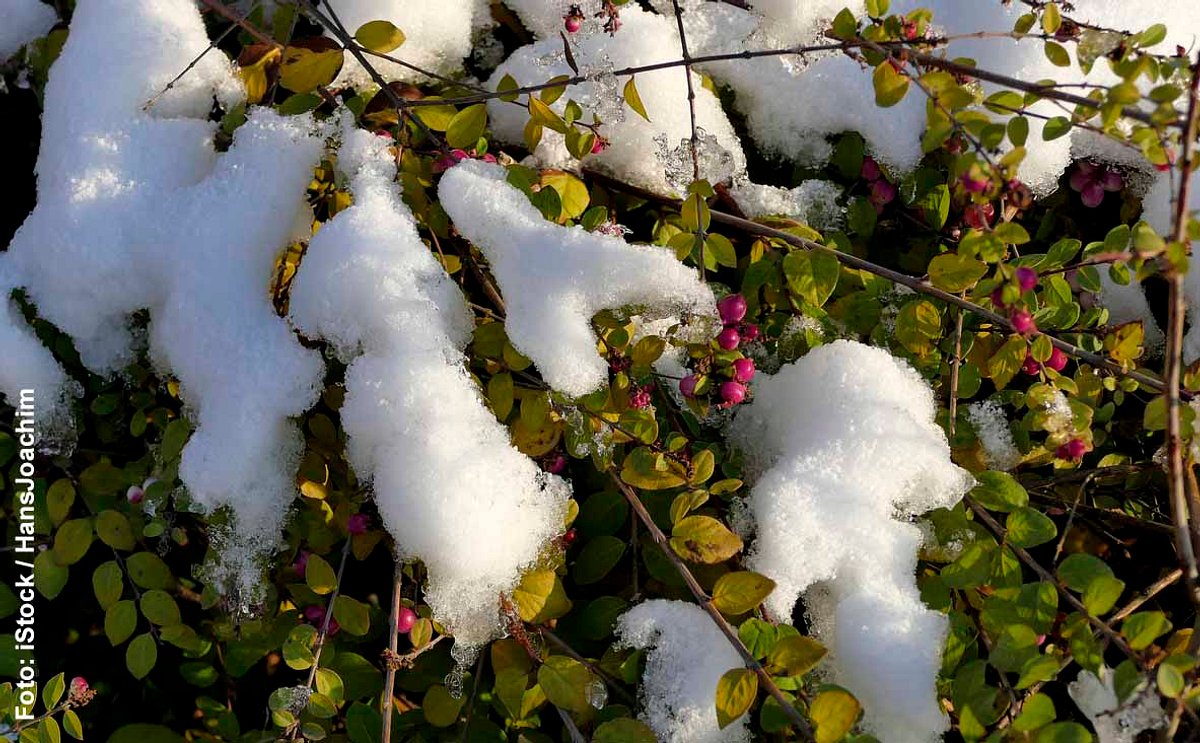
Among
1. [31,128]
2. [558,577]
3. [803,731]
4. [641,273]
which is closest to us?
[803,731]

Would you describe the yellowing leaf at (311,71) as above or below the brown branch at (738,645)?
above

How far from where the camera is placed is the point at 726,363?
1089mm

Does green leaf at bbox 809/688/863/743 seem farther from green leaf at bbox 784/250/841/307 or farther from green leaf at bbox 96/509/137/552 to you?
green leaf at bbox 96/509/137/552

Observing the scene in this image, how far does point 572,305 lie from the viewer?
3.53 ft

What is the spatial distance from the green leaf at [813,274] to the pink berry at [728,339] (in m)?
0.11

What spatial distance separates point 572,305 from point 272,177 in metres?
0.48

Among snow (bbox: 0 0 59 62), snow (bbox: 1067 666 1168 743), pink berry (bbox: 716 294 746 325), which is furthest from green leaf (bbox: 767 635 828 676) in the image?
snow (bbox: 0 0 59 62)

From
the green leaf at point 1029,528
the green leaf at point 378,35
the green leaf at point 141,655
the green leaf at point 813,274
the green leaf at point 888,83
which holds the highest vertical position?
the green leaf at point 888,83

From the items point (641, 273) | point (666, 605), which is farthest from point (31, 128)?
point (666, 605)

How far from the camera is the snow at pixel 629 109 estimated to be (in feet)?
4.29

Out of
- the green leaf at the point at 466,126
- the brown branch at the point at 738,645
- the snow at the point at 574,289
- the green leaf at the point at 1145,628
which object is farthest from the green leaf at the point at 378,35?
the green leaf at the point at 1145,628

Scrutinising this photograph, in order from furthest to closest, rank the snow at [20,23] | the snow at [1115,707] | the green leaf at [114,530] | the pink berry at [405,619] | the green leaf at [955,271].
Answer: the snow at [20,23], the green leaf at [114,530], the pink berry at [405,619], the green leaf at [955,271], the snow at [1115,707]

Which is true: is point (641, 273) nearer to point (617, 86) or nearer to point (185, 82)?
point (617, 86)

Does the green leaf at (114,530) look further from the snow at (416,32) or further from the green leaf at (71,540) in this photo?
the snow at (416,32)
